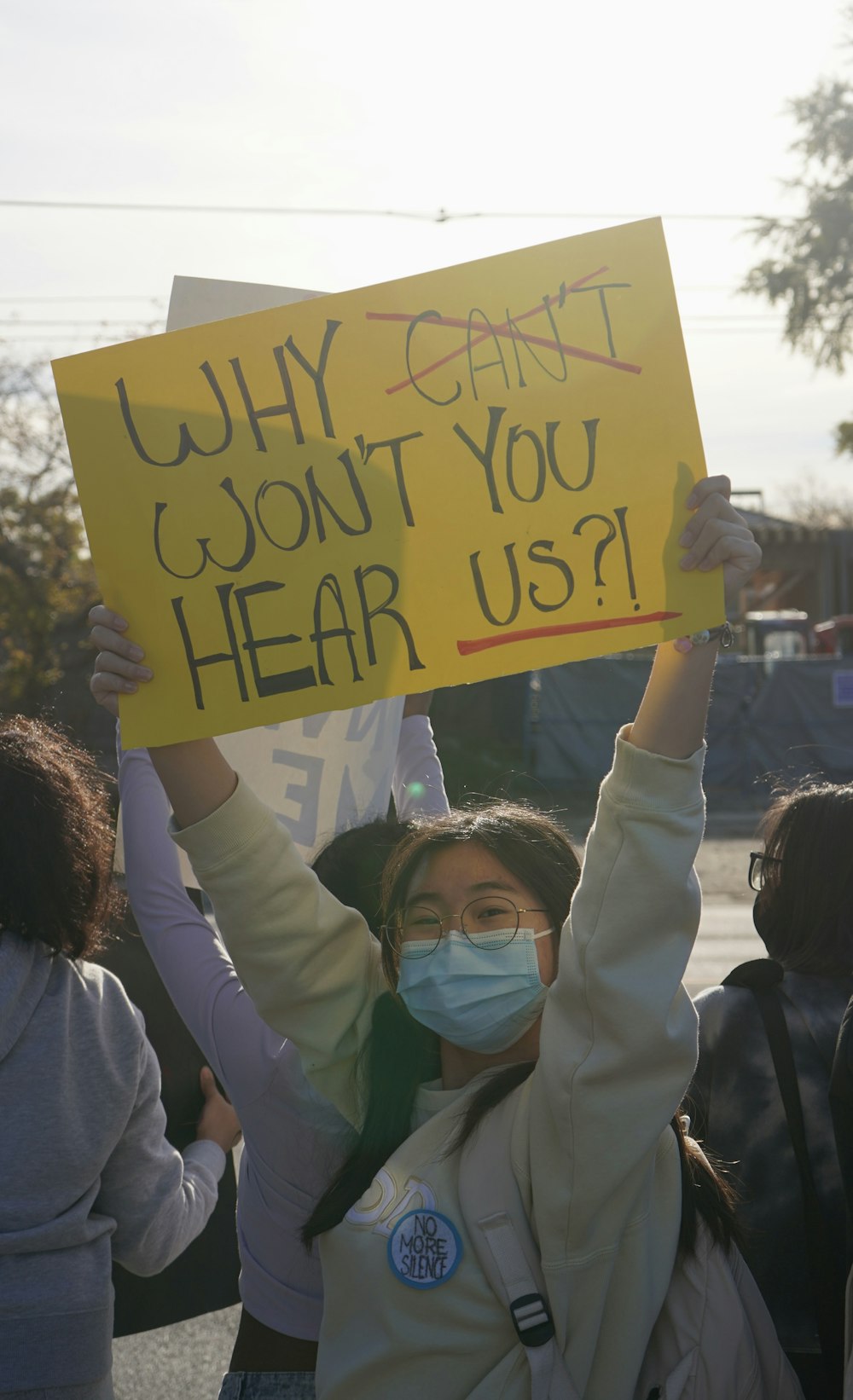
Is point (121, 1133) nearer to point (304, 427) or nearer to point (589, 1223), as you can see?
point (589, 1223)

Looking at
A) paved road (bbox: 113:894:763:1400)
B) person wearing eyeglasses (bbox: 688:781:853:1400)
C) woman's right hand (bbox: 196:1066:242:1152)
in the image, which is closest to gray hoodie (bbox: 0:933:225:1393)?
woman's right hand (bbox: 196:1066:242:1152)

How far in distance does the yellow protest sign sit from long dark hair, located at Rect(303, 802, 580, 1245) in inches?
9.2

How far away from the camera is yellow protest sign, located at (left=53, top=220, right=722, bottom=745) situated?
70.4 inches

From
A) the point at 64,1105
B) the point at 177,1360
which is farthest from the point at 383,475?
the point at 177,1360

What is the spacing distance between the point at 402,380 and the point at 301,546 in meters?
0.27

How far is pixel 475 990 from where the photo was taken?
1785 millimetres

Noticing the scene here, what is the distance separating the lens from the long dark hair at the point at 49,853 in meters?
2.03

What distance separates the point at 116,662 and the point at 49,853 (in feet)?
1.44

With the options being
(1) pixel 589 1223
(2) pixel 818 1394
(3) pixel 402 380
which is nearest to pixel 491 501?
(3) pixel 402 380

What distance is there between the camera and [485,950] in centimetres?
181

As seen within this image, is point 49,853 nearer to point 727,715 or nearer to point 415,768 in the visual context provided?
point 415,768

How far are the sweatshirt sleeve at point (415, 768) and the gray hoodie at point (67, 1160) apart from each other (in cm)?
99

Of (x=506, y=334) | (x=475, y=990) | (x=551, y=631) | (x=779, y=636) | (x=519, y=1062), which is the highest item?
(x=506, y=334)

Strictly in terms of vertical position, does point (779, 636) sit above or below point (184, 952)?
below
